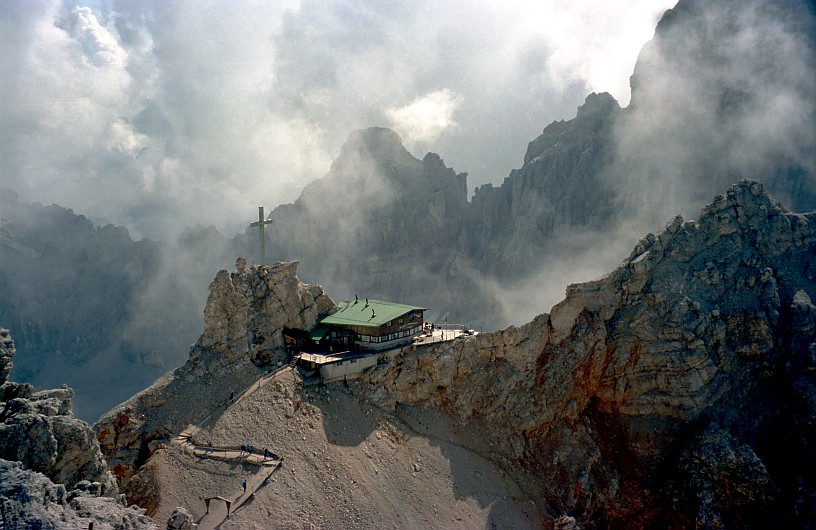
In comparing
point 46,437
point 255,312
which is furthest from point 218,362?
point 46,437

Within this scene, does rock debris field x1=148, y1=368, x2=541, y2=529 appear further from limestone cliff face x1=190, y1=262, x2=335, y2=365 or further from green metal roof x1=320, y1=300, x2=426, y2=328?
green metal roof x1=320, y1=300, x2=426, y2=328

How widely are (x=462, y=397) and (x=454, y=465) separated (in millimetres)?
5474

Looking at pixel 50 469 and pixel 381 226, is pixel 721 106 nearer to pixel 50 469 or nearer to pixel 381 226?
pixel 381 226

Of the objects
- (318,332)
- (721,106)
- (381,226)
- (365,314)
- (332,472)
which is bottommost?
(332,472)

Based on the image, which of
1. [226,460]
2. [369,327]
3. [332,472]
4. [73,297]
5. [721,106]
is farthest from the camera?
[73,297]

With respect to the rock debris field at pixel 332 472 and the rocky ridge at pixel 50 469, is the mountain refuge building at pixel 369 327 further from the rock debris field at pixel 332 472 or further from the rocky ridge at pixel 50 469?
the rocky ridge at pixel 50 469

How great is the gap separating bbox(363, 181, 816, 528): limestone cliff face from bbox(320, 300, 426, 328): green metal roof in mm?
3529

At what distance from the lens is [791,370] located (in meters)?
37.3

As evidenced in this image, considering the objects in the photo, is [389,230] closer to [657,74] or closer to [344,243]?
[344,243]

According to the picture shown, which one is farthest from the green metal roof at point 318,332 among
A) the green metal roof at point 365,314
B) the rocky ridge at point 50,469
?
the rocky ridge at point 50,469

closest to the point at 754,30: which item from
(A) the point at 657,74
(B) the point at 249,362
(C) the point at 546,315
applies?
(A) the point at 657,74

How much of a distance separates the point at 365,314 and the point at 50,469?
23.8m

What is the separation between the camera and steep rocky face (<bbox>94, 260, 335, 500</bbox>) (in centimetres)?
2881

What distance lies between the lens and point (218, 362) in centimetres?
3428
